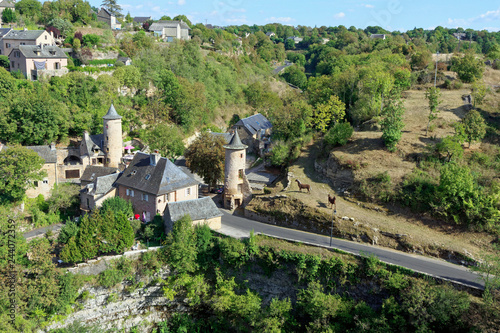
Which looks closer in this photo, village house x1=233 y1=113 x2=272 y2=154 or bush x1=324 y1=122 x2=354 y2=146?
bush x1=324 y1=122 x2=354 y2=146

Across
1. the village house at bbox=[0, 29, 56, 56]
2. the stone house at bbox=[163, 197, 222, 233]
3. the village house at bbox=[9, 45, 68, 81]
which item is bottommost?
the stone house at bbox=[163, 197, 222, 233]

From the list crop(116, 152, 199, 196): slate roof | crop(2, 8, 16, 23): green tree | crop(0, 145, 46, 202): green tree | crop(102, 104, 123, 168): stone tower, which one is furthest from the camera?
crop(2, 8, 16, 23): green tree

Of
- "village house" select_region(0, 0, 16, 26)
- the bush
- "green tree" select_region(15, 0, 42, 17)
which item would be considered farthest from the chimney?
"village house" select_region(0, 0, 16, 26)

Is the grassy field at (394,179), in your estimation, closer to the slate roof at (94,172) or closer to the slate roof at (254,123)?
the slate roof at (254,123)

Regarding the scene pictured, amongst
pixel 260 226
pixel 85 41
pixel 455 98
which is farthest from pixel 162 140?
pixel 455 98

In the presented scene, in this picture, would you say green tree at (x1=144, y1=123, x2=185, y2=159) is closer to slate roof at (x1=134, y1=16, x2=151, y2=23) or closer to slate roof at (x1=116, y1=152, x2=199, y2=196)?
slate roof at (x1=116, y1=152, x2=199, y2=196)

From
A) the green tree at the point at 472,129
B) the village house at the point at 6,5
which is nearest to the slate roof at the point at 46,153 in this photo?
the green tree at the point at 472,129

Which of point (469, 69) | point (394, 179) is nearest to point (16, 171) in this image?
point (394, 179)

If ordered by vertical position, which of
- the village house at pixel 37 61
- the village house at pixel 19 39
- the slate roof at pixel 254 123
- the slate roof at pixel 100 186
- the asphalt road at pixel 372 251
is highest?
the village house at pixel 19 39
